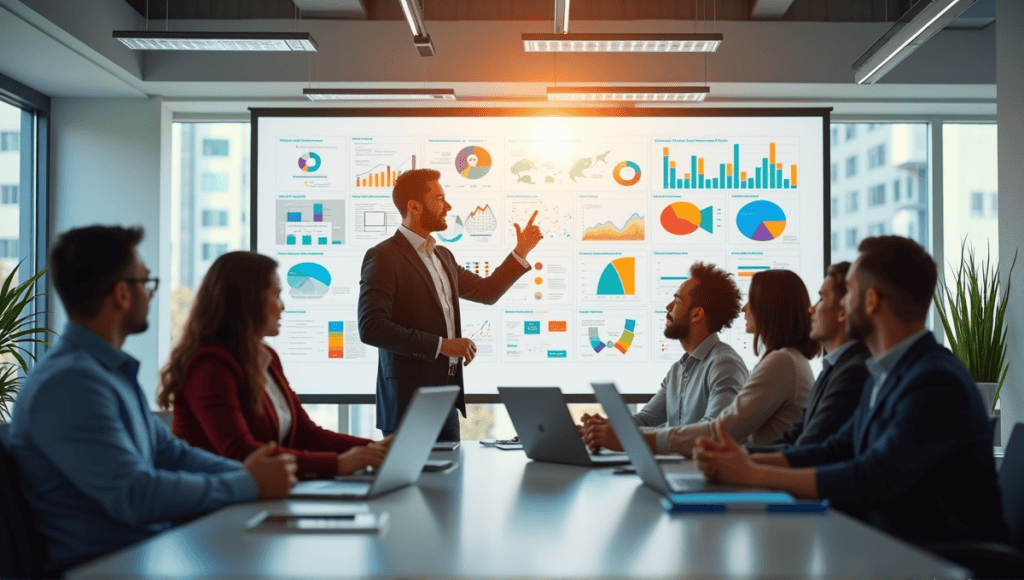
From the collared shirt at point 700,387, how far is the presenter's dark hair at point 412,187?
4.63ft

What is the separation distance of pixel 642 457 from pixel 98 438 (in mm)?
1113

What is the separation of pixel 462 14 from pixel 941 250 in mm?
3759

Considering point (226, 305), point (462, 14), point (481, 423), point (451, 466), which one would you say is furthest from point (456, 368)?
point (462, 14)

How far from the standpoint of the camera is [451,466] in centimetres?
236

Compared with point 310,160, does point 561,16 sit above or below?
above

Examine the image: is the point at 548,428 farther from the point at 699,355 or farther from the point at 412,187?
the point at 412,187

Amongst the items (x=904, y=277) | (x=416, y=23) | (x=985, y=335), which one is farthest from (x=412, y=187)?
(x=985, y=335)

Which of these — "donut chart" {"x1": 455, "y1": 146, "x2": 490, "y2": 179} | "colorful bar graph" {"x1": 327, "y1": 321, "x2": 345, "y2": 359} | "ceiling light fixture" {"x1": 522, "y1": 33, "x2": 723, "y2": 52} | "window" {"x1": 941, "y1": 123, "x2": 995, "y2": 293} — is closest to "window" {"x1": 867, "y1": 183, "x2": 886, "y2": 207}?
"window" {"x1": 941, "y1": 123, "x2": 995, "y2": 293}

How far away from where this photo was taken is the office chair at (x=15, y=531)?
4.94 feet

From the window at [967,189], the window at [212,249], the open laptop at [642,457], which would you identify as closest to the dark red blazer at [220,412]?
the open laptop at [642,457]

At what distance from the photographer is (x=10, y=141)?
545 centimetres

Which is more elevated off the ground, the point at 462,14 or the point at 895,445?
the point at 462,14

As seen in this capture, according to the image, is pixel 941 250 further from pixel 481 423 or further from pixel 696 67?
pixel 481 423

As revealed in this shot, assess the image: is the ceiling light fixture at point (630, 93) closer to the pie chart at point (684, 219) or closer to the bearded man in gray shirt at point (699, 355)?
the pie chart at point (684, 219)
